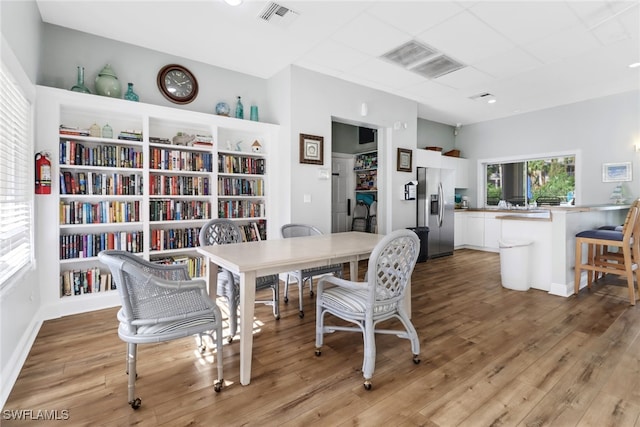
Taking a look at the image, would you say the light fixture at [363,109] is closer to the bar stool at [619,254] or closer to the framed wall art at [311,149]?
the framed wall art at [311,149]

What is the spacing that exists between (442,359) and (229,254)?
1.64 meters

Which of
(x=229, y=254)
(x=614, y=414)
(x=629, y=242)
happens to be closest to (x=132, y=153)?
(x=229, y=254)

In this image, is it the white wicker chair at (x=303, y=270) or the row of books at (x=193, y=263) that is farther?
the row of books at (x=193, y=263)

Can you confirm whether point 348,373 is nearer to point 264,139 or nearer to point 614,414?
point 614,414

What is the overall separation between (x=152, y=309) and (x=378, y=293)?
129 centimetres

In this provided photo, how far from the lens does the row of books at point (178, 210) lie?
11.2ft

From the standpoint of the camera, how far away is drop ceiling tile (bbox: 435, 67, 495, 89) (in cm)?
412

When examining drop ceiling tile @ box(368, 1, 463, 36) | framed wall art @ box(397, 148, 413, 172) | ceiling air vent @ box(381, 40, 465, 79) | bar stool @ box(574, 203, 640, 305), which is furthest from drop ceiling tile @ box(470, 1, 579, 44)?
framed wall art @ box(397, 148, 413, 172)

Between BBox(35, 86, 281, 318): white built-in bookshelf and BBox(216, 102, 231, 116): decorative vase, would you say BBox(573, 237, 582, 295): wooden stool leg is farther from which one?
BBox(216, 102, 231, 116): decorative vase

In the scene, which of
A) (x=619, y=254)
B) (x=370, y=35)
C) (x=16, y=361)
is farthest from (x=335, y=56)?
(x=619, y=254)

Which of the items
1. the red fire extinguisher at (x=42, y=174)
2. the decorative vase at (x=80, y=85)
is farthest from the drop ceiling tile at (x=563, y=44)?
the red fire extinguisher at (x=42, y=174)

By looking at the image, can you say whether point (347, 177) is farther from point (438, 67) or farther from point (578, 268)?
point (578, 268)

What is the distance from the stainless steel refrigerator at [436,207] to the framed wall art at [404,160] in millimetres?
329

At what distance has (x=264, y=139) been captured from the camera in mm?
→ 4223
